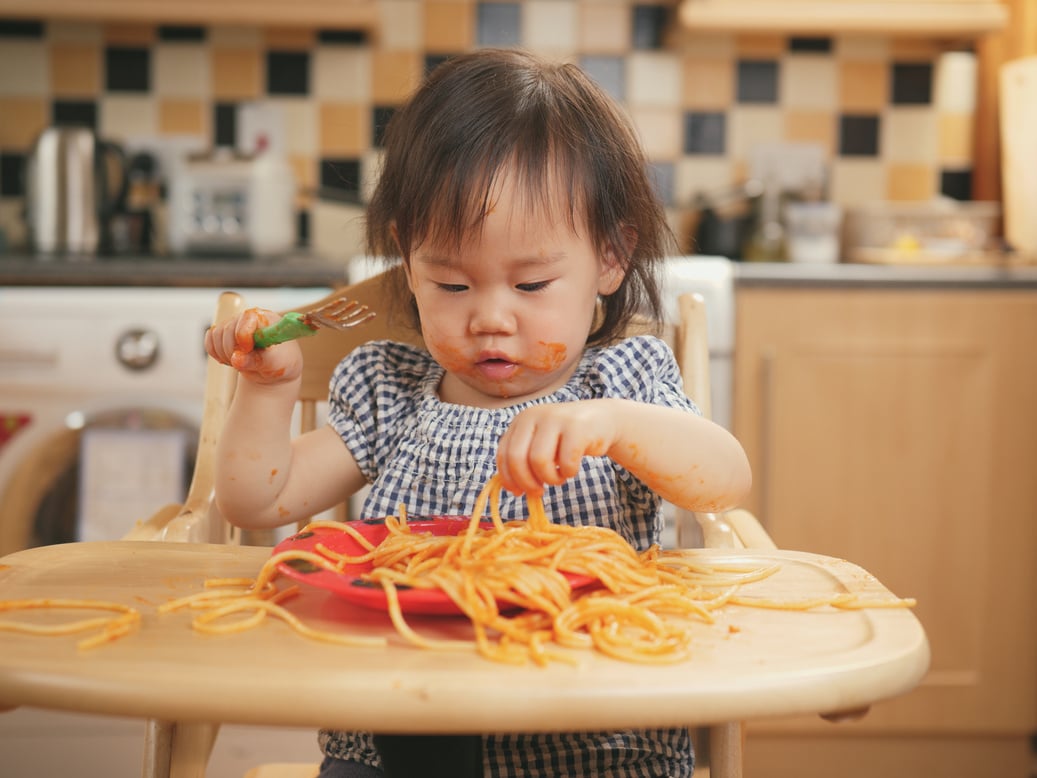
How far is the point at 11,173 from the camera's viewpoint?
2.73m

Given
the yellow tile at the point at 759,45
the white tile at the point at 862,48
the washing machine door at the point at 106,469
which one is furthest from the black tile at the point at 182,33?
the white tile at the point at 862,48

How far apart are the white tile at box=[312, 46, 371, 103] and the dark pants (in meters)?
2.26

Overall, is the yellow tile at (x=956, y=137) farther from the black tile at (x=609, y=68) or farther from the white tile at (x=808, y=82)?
the black tile at (x=609, y=68)

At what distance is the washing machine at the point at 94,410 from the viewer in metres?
1.99

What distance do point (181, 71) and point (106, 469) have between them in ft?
3.81

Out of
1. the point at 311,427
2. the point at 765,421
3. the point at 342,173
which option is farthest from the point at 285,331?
the point at 342,173

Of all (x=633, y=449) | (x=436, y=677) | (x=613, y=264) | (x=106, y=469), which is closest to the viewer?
(x=436, y=677)

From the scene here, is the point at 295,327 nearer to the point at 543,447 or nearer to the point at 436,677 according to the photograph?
the point at 543,447

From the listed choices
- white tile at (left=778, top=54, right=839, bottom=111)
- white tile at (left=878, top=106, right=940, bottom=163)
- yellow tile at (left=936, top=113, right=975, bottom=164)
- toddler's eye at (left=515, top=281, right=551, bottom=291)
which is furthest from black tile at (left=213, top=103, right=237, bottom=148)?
toddler's eye at (left=515, top=281, right=551, bottom=291)

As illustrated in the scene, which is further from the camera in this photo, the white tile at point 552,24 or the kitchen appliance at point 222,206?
the white tile at point 552,24

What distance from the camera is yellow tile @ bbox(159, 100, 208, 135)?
274 cm

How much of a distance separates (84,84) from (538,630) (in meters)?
2.47

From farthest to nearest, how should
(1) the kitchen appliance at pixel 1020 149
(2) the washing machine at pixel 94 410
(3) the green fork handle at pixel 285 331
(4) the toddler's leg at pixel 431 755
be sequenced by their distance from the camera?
(1) the kitchen appliance at pixel 1020 149 → (2) the washing machine at pixel 94 410 → (3) the green fork handle at pixel 285 331 → (4) the toddler's leg at pixel 431 755

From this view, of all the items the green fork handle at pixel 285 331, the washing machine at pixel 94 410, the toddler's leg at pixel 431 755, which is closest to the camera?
the toddler's leg at pixel 431 755
